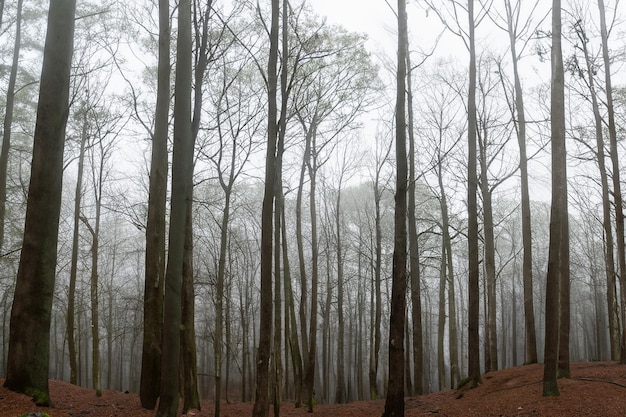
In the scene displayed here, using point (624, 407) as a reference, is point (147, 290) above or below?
above

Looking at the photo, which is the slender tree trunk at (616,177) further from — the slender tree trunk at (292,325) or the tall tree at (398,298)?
the slender tree trunk at (292,325)

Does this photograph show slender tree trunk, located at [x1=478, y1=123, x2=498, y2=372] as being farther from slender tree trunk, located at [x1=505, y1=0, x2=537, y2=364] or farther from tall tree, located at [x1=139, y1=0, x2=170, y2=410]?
tall tree, located at [x1=139, y1=0, x2=170, y2=410]

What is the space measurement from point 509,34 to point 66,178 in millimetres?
23186

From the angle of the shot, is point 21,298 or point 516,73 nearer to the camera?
point 21,298

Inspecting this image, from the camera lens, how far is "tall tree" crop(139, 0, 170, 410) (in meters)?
8.52

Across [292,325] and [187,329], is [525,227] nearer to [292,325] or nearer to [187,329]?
[292,325]

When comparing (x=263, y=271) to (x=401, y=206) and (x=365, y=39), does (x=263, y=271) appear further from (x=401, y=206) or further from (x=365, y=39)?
(x=365, y=39)

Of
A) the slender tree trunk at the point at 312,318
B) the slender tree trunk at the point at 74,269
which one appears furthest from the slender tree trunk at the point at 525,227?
the slender tree trunk at the point at 74,269

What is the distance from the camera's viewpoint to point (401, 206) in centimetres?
826

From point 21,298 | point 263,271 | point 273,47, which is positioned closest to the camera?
point 21,298

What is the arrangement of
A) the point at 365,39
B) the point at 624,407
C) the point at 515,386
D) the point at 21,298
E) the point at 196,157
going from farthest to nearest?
the point at 365,39 → the point at 196,157 → the point at 515,386 → the point at 624,407 → the point at 21,298

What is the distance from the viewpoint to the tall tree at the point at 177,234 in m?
6.39

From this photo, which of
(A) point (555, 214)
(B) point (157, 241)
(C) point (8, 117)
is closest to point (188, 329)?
(B) point (157, 241)

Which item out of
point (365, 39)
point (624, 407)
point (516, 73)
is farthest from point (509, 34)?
point (624, 407)
